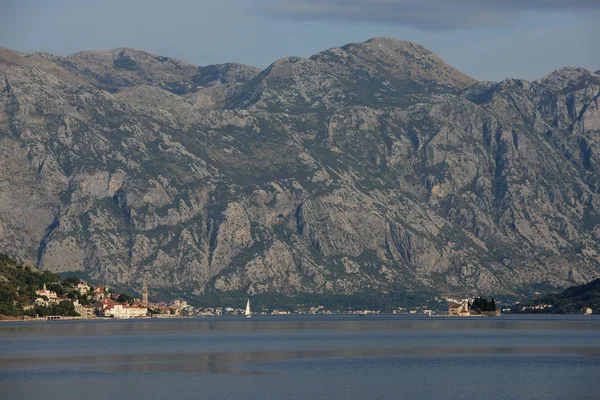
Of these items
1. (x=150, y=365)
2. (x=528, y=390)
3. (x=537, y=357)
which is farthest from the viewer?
(x=537, y=357)

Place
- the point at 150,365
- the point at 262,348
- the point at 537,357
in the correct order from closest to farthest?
the point at 150,365, the point at 537,357, the point at 262,348

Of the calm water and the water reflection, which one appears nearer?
the calm water

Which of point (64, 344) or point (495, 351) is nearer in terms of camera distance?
point (495, 351)

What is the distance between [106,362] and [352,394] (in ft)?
166

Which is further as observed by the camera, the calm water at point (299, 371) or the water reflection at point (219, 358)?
the water reflection at point (219, 358)

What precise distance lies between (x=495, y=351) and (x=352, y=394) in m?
67.1

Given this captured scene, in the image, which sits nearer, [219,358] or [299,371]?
[299,371]

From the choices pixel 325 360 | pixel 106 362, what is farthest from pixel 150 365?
pixel 325 360

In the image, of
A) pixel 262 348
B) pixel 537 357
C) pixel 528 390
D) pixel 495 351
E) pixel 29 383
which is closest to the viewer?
pixel 528 390

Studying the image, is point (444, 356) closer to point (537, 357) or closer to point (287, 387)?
point (537, 357)

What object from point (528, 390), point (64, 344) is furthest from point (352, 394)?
point (64, 344)

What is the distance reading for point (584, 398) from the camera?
104m

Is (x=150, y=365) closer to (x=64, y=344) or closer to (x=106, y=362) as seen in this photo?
(x=106, y=362)

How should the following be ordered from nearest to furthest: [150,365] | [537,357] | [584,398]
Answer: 1. [584,398]
2. [150,365]
3. [537,357]
